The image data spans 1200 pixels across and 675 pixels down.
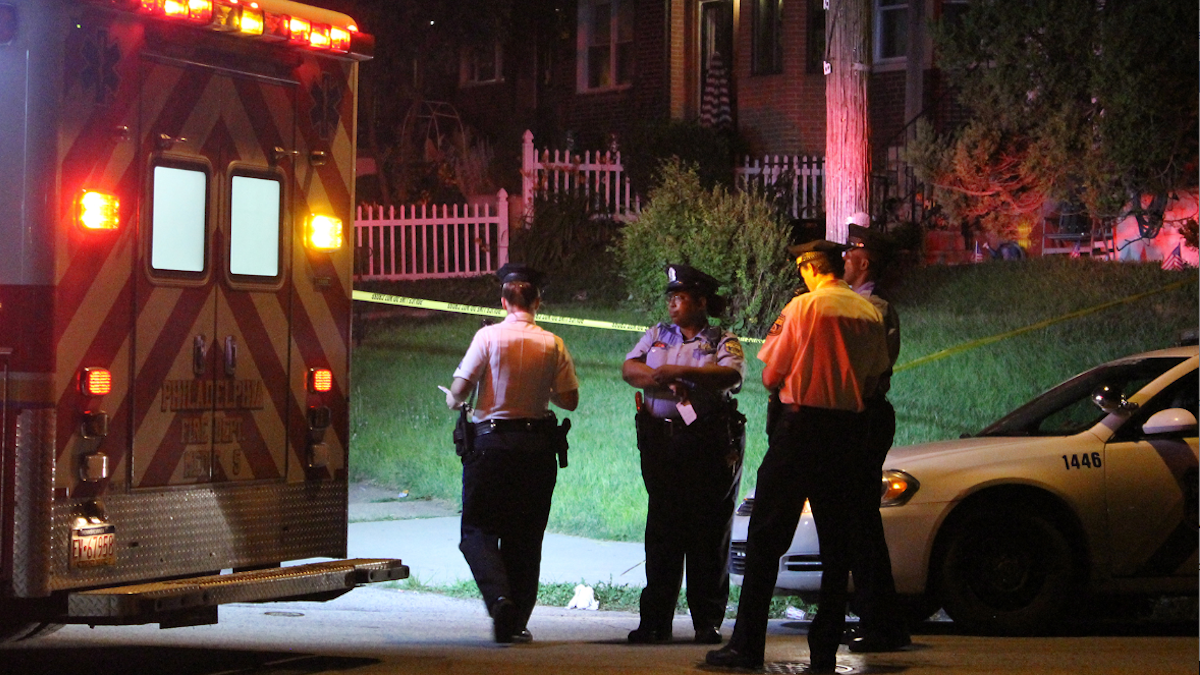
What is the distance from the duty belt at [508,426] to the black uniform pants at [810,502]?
4.60ft

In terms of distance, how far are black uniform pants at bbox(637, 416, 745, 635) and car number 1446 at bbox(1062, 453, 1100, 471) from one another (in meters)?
1.77

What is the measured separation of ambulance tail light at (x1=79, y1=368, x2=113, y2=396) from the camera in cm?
613

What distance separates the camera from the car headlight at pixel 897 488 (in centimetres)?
802

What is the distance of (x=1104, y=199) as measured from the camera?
15.4 m

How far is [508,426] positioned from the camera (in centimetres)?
760

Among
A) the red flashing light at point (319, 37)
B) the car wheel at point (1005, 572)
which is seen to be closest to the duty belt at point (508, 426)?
the red flashing light at point (319, 37)

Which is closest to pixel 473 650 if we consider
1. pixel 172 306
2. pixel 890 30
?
pixel 172 306

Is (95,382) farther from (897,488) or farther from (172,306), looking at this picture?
(897,488)

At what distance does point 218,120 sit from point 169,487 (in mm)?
1597

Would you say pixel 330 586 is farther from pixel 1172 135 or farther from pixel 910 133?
pixel 910 133

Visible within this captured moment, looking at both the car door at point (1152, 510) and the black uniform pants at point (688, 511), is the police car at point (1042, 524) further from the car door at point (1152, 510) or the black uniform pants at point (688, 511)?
the black uniform pants at point (688, 511)

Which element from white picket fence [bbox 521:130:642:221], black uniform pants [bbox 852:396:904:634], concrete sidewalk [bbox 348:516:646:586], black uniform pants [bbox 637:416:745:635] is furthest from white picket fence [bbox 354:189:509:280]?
black uniform pants [bbox 852:396:904:634]

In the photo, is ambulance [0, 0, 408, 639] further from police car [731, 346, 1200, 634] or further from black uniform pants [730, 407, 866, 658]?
police car [731, 346, 1200, 634]

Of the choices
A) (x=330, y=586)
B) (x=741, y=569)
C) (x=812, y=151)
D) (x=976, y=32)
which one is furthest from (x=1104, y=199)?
(x=330, y=586)
